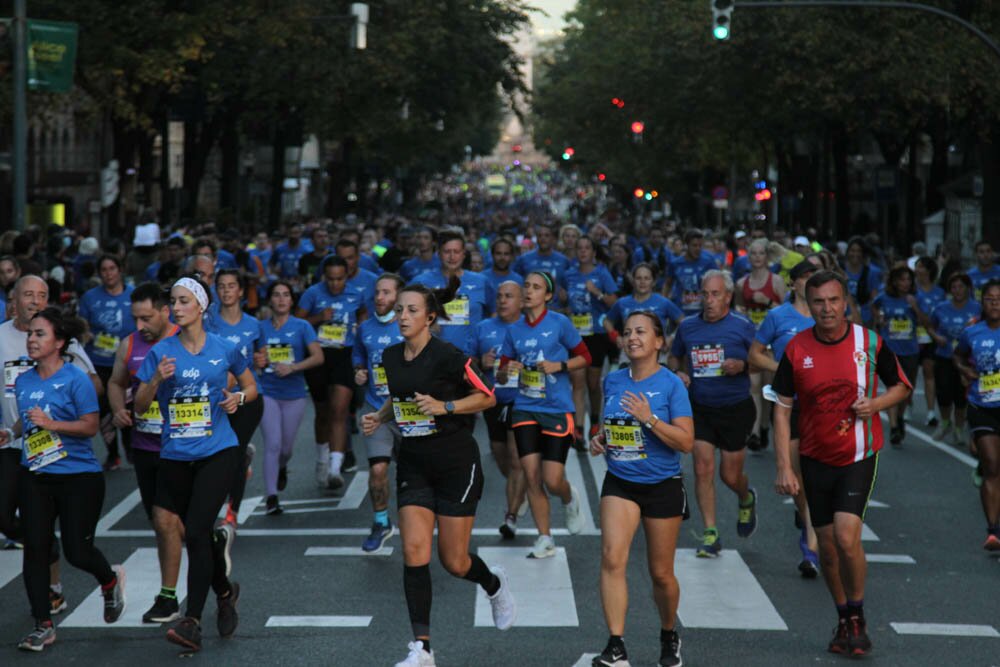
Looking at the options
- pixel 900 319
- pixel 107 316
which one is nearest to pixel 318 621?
pixel 107 316

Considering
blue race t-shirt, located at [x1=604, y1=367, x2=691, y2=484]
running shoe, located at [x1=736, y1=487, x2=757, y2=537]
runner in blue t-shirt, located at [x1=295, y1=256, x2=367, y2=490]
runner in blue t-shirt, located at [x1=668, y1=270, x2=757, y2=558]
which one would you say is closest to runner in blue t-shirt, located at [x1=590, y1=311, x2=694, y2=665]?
blue race t-shirt, located at [x1=604, y1=367, x2=691, y2=484]

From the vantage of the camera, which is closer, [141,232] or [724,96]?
[141,232]

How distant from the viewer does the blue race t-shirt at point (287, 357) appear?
13242mm

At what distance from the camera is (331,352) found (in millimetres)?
14648

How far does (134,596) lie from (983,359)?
5521 millimetres

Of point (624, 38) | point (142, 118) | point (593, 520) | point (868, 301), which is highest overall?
point (624, 38)

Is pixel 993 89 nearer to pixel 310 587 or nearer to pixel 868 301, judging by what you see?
pixel 868 301

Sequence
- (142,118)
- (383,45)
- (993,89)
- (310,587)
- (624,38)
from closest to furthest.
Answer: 1. (310,587)
2. (142,118)
3. (993,89)
4. (383,45)
5. (624,38)

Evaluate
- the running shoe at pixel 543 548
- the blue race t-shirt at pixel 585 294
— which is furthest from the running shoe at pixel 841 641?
the blue race t-shirt at pixel 585 294

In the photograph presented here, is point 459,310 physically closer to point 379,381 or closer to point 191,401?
point 379,381

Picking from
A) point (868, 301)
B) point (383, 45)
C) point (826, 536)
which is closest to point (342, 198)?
point (383, 45)

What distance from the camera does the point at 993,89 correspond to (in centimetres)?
3148

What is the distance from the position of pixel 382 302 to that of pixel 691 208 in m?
85.5

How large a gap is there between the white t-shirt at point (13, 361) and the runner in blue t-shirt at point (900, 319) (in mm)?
9294
